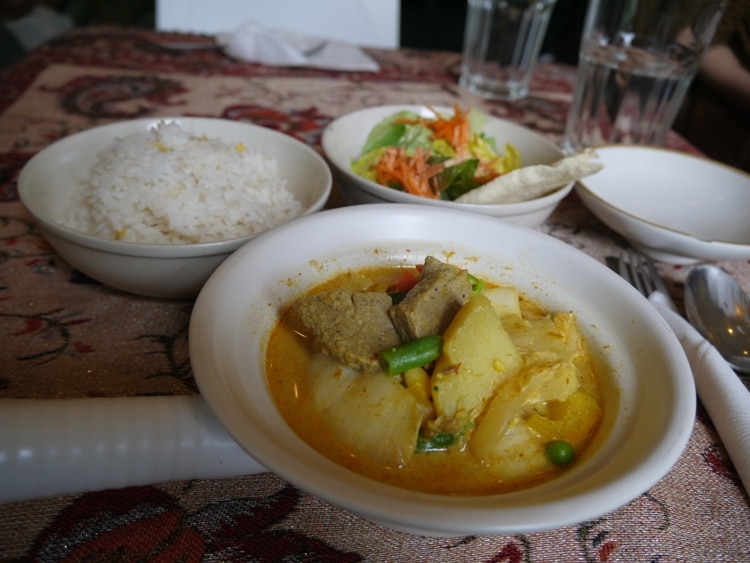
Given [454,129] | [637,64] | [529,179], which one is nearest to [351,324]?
[529,179]

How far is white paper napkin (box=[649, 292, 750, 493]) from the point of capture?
1.13 metres

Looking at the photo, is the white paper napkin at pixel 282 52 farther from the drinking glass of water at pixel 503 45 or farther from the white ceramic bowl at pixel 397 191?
the white ceramic bowl at pixel 397 191

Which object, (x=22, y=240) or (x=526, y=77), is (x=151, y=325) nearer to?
(x=22, y=240)

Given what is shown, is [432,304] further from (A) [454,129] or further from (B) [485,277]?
(A) [454,129]

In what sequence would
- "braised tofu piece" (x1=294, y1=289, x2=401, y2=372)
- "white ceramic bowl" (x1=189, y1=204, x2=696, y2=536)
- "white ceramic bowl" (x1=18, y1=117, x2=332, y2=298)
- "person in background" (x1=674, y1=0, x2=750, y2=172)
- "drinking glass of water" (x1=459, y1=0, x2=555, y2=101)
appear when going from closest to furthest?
"white ceramic bowl" (x1=189, y1=204, x2=696, y2=536) → "braised tofu piece" (x1=294, y1=289, x2=401, y2=372) → "white ceramic bowl" (x1=18, y1=117, x2=332, y2=298) → "drinking glass of water" (x1=459, y1=0, x2=555, y2=101) → "person in background" (x1=674, y1=0, x2=750, y2=172)

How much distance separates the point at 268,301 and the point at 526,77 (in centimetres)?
290

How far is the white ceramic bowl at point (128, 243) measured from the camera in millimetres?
1255

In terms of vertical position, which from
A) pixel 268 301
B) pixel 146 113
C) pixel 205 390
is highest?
pixel 205 390

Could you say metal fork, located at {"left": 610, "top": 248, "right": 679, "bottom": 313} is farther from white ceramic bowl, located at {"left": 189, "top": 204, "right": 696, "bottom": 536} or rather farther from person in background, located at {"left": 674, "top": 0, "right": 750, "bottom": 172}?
person in background, located at {"left": 674, "top": 0, "right": 750, "bottom": 172}

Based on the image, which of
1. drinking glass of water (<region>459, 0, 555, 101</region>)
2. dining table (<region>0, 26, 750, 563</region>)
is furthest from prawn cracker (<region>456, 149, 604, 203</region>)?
drinking glass of water (<region>459, 0, 555, 101</region>)

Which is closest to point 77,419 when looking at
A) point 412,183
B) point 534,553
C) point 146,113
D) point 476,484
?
point 476,484

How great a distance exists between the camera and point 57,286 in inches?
58.1

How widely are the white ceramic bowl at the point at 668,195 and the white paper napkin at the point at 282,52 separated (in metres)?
1.89

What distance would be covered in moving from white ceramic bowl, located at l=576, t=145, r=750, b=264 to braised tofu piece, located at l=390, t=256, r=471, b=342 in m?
0.89
